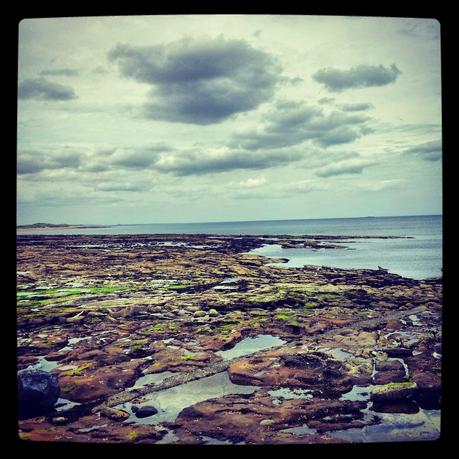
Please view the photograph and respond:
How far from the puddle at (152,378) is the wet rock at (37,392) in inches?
22.0

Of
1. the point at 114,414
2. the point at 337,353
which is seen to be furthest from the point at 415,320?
the point at 114,414

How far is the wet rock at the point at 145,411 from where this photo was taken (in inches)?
90.8

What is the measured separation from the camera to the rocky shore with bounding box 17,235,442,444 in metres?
2.16

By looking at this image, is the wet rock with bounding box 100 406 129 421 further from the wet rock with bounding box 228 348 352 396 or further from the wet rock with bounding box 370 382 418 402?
the wet rock with bounding box 370 382 418 402

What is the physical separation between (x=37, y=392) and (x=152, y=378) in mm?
815

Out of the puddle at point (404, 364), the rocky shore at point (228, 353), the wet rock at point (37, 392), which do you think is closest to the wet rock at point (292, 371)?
the rocky shore at point (228, 353)

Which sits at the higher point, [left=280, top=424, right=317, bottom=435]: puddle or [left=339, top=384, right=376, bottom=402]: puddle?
[left=339, top=384, right=376, bottom=402]: puddle

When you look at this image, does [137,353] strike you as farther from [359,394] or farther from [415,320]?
[415,320]

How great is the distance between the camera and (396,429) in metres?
2.09

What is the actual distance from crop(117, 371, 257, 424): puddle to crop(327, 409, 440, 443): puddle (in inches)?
30.1

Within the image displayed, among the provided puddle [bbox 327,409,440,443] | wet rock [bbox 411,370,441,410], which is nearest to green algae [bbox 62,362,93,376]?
puddle [bbox 327,409,440,443]

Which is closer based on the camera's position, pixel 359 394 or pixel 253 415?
pixel 253 415
